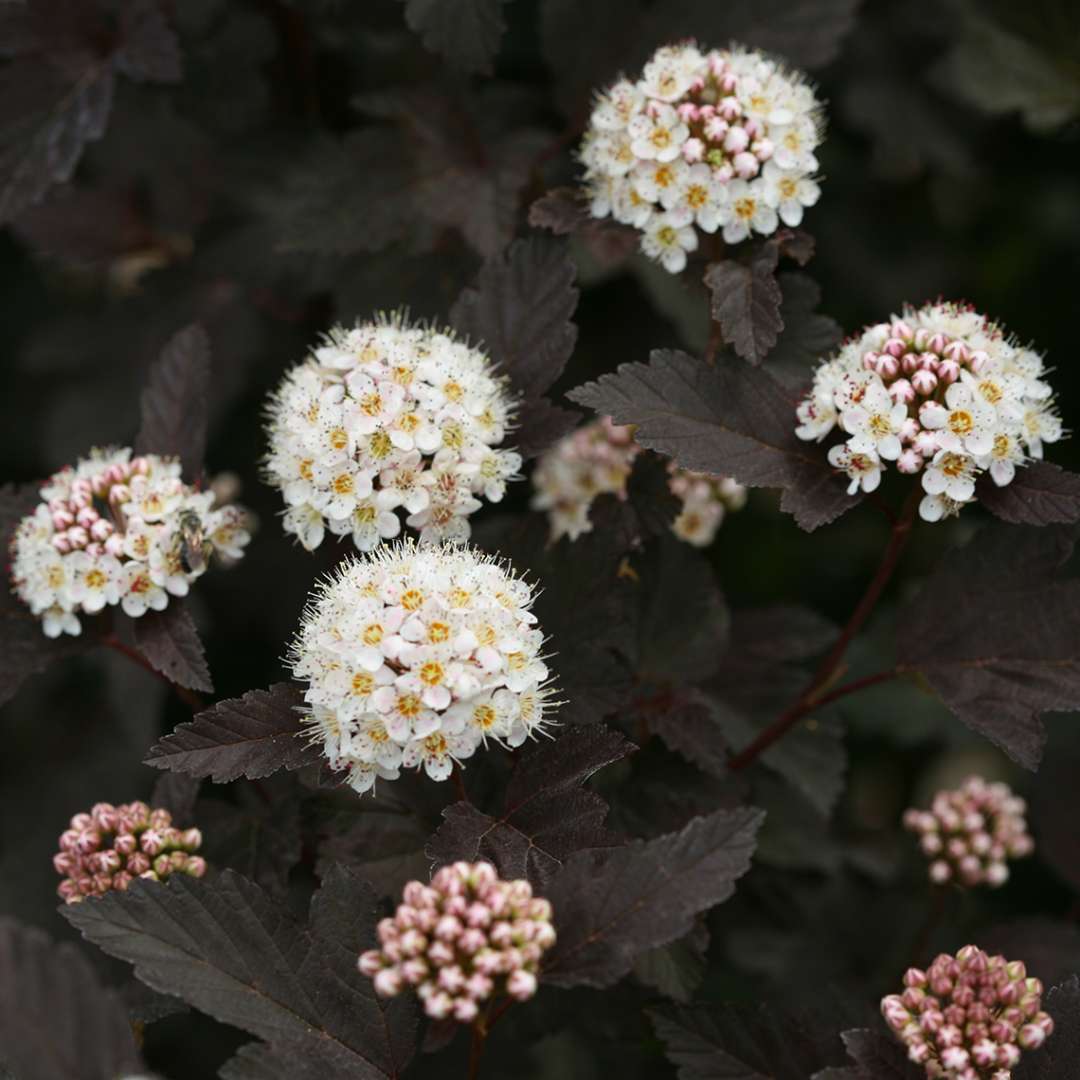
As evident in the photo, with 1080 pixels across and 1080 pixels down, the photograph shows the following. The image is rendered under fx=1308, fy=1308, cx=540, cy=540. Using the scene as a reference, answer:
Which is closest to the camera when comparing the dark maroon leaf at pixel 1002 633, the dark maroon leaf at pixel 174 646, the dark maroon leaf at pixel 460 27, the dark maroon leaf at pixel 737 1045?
the dark maroon leaf at pixel 737 1045

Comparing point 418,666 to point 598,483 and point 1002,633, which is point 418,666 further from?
point 1002,633

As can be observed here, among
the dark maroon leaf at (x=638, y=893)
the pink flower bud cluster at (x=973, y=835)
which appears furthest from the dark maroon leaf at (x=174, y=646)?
the pink flower bud cluster at (x=973, y=835)

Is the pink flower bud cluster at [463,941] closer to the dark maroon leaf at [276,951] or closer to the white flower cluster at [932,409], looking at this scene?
the dark maroon leaf at [276,951]

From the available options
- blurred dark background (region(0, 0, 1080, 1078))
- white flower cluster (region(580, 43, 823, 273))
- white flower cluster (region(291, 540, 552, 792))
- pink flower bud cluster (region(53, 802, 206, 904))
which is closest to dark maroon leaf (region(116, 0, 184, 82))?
blurred dark background (region(0, 0, 1080, 1078))

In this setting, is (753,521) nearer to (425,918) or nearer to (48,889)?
(48,889)

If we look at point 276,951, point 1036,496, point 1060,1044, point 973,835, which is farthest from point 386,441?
point 973,835

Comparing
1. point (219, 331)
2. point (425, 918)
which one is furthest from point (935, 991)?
point (219, 331)
